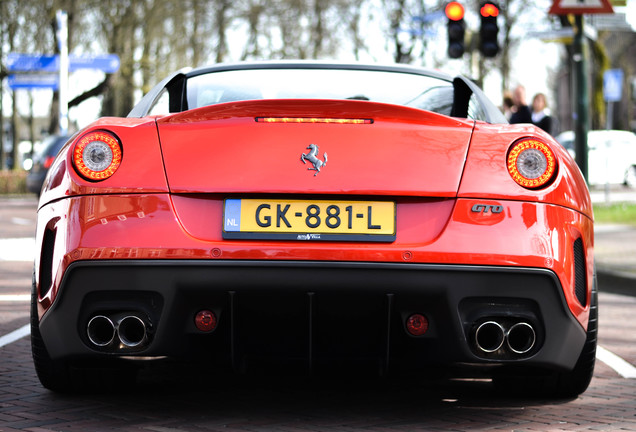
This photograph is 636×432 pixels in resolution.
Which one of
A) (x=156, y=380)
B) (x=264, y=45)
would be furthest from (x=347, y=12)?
(x=156, y=380)

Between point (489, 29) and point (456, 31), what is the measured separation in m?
1.15

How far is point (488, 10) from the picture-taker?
62.5 ft

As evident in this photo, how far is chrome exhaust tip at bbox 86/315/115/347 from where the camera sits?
3.89 m

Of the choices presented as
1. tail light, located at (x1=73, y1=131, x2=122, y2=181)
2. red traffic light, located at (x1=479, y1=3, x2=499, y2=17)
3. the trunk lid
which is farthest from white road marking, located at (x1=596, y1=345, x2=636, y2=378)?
red traffic light, located at (x1=479, y1=3, x2=499, y2=17)

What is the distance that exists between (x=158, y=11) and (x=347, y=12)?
9.66m

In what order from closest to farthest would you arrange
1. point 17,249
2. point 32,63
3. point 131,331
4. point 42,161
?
point 131,331, point 17,249, point 42,161, point 32,63

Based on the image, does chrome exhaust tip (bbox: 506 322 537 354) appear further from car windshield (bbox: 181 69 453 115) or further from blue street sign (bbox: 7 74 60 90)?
blue street sign (bbox: 7 74 60 90)

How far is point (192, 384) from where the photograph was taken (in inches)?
193

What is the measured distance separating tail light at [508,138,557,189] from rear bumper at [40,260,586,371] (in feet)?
1.05

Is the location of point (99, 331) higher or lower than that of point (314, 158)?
lower

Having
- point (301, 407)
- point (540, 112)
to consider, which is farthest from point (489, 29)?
point (301, 407)

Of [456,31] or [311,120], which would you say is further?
[456,31]

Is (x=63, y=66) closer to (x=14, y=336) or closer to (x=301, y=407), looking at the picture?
(x=14, y=336)

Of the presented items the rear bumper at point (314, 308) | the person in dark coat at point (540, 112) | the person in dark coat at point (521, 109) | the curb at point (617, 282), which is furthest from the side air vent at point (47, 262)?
the person in dark coat at point (540, 112)
